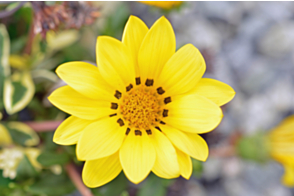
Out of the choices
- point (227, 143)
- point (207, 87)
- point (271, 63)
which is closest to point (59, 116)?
point (207, 87)

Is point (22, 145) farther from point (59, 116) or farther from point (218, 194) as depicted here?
point (218, 194)

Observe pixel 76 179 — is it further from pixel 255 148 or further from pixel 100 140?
pixel 255 148

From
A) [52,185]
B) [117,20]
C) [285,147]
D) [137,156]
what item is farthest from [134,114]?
[285,147]

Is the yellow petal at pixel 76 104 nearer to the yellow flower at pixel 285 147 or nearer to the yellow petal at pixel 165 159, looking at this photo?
the yellow petal at pixel 165 159

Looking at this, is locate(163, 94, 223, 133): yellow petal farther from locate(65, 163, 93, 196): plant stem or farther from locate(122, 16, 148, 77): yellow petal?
locate(65, 163, 93, 196): plant stem

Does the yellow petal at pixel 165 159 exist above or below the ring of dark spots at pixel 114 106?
below

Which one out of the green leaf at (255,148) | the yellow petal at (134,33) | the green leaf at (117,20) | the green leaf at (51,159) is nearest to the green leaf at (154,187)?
the green leaf at (51,159)

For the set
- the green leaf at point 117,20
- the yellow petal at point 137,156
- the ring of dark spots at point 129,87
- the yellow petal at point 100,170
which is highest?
the green leaf at point 117,20
